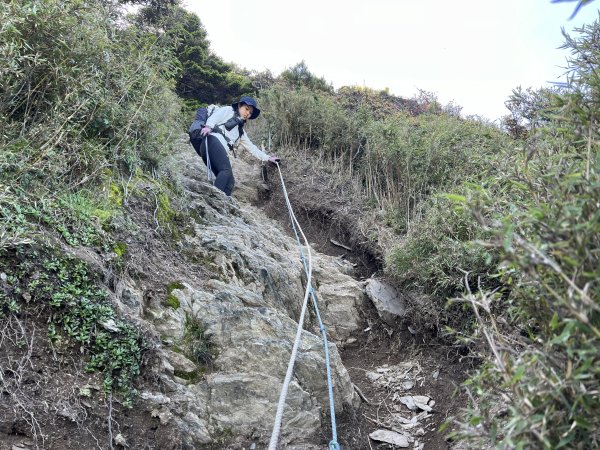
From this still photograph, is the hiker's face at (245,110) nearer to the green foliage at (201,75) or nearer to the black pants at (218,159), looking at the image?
the black pants at (218,159)

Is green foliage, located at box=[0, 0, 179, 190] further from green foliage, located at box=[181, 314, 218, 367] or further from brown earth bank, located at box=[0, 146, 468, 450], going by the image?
green foliage, located at box=[181, 314, 218, 367]

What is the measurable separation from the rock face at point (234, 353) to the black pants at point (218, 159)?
Answer: 1.93 metres

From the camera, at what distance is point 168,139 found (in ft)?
19.2

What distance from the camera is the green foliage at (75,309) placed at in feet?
9.77

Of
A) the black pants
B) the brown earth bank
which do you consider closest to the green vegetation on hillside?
the brown earth bank

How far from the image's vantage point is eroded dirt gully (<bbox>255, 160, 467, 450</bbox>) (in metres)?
4.68

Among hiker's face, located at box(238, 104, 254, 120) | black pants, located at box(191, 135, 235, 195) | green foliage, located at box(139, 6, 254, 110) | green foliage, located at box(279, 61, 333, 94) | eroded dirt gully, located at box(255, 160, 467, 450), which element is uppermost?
green foliage, located at box(279, 61, 333, 94)

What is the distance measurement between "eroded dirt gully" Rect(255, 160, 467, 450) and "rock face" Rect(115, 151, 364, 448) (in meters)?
0.39

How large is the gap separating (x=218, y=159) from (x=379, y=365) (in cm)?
387

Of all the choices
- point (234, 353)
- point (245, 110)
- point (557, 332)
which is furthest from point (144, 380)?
point (245, 110)

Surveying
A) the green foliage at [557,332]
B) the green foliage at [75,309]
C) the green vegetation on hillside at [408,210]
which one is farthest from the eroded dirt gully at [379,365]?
the green foliage at [75,309]

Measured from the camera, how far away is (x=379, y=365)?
6230mm

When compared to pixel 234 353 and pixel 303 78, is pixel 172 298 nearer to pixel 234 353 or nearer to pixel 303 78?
pixel 234 353

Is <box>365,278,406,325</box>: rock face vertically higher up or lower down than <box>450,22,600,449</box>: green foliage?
lower down
